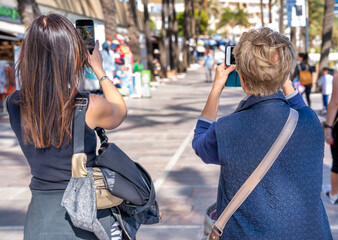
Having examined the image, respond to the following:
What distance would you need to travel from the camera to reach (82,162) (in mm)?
2277

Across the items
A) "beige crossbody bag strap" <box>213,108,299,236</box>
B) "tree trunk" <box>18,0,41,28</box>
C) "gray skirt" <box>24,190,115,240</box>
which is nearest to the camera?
"beige crossbody bag strap" <box>213,108,299,236</box>

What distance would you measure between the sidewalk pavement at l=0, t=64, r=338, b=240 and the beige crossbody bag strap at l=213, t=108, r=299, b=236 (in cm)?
319

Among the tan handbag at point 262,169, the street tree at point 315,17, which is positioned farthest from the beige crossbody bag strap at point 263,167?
the street tree at point 315,17

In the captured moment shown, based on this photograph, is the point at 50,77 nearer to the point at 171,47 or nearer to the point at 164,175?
the point at 164,175

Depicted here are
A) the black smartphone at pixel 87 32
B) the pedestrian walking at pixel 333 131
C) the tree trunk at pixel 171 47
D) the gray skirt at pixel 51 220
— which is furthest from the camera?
the tree trunk at pixel 171 47

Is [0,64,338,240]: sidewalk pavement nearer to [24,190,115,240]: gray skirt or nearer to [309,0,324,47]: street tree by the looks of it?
[24,190,115,240]: gray skirt

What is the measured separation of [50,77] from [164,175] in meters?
5.75

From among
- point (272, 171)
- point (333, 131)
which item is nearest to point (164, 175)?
point (333, 131)

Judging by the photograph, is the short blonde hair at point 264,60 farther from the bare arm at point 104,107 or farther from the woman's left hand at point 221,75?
the bare arm at point 104,107

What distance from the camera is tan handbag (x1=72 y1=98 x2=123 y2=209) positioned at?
7.47ft

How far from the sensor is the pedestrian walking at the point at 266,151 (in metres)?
2.12

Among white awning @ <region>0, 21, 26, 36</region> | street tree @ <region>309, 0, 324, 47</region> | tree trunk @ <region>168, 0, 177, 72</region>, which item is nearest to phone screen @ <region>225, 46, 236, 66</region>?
white awning @ <region>0, 21, 26, 36</region>

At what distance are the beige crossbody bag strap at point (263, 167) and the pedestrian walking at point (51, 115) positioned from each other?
60cm

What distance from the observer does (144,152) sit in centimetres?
981
